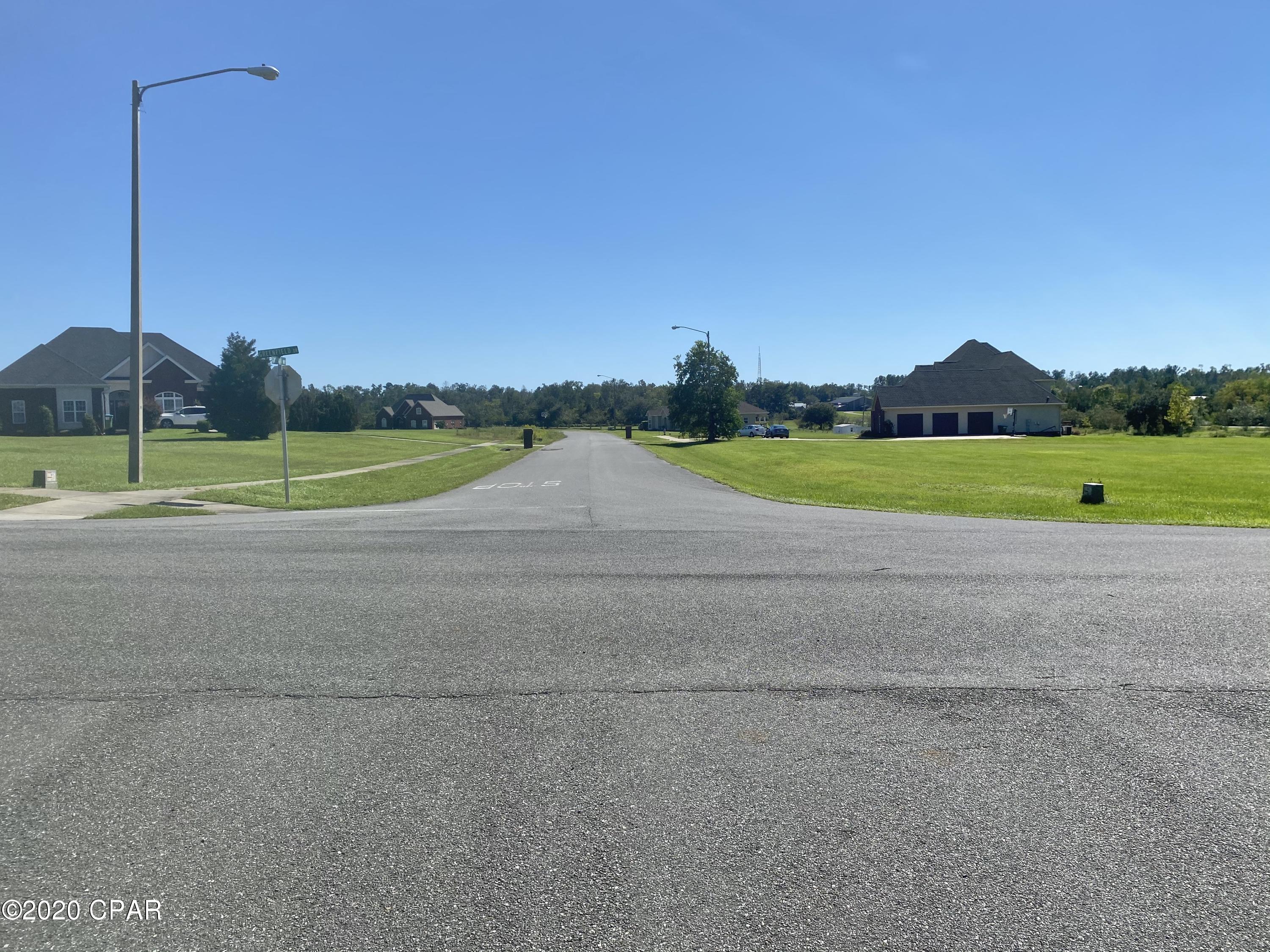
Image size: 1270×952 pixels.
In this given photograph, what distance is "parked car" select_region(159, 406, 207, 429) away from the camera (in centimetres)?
6319

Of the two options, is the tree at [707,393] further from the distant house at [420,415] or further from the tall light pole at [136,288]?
the distant house at [420,415]

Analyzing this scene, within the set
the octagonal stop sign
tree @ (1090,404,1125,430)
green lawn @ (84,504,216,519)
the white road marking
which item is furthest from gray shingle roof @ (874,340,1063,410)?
green lawn @ (84,504,216,519)

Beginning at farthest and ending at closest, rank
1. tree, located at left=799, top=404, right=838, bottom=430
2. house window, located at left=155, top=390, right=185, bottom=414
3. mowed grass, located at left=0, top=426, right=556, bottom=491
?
tree, located at left=799, top=404, right=838, bottom=430, house window, located at left=155, top=390, right=185, bottom=414, mowed grass, located at left=0, top=426, right=556, bottom=491

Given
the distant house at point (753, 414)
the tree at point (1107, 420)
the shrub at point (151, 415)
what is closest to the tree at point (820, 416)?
the tree at point (1107, 420)

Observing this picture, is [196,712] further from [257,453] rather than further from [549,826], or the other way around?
[257,453]

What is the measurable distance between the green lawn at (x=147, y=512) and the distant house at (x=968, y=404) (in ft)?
220

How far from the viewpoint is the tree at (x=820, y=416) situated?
109812 millimetres

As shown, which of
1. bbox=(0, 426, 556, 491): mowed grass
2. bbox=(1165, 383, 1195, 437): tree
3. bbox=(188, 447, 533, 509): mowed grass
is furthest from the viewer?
bbox=(1165, 383, 1195, 437): tree

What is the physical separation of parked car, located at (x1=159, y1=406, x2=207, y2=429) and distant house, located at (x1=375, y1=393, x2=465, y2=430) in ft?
207

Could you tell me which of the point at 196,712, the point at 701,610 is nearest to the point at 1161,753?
the point at 701,610

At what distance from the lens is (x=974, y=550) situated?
11367mm

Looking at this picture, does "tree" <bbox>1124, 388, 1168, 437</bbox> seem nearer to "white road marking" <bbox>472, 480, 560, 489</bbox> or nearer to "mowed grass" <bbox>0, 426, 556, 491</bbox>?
"mowed grass" <bbox>0, 426, 556, 491</bbox>

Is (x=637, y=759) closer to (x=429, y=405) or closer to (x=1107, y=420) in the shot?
(x=1107, y=420)

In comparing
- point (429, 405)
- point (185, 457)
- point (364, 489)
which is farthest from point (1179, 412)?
point (429, 405)
